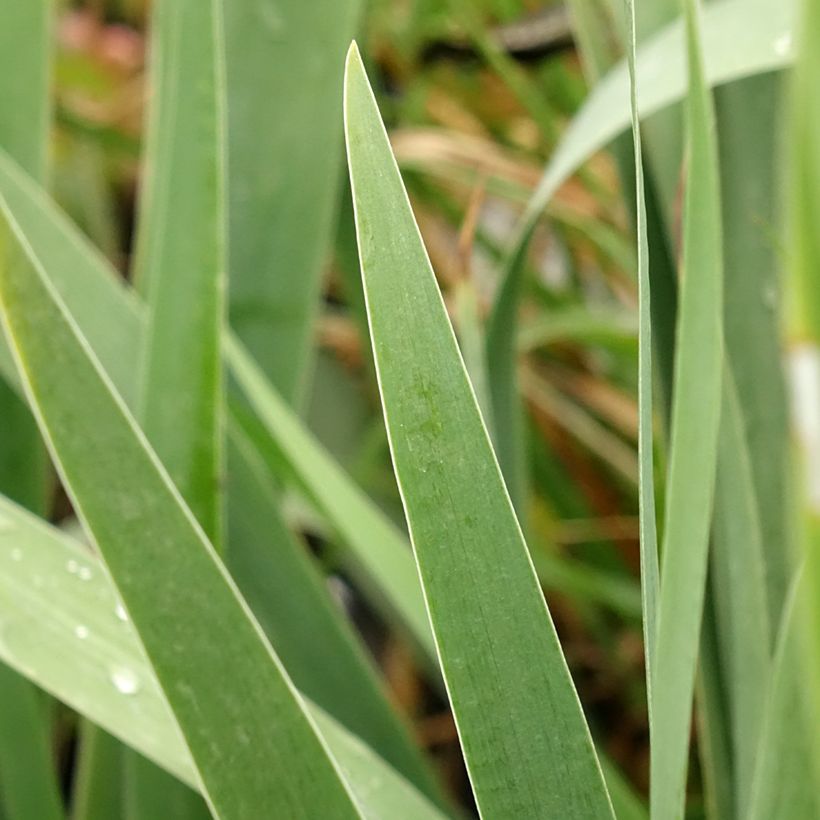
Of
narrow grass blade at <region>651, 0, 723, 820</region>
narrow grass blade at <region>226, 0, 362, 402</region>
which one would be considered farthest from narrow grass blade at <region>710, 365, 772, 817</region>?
narrow grass blade at <region>226, 0, 362, 402</region>

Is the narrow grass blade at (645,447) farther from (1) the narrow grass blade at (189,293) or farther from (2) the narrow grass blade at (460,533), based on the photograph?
(1) the narrow grass blade at (189,293)

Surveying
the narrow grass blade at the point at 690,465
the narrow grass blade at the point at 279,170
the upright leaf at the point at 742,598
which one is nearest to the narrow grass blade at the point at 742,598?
the upright leaf at the point at 742,598

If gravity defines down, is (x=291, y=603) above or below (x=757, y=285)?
below

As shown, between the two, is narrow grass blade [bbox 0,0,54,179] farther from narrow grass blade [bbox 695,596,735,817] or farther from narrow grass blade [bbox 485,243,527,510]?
narrow grass blade [bbox 695,596,735,817]

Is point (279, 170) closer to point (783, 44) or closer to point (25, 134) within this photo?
point (25, 134)

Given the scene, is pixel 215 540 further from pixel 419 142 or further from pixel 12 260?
pixel 419 142

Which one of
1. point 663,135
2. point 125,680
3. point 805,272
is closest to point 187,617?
point 125,680
